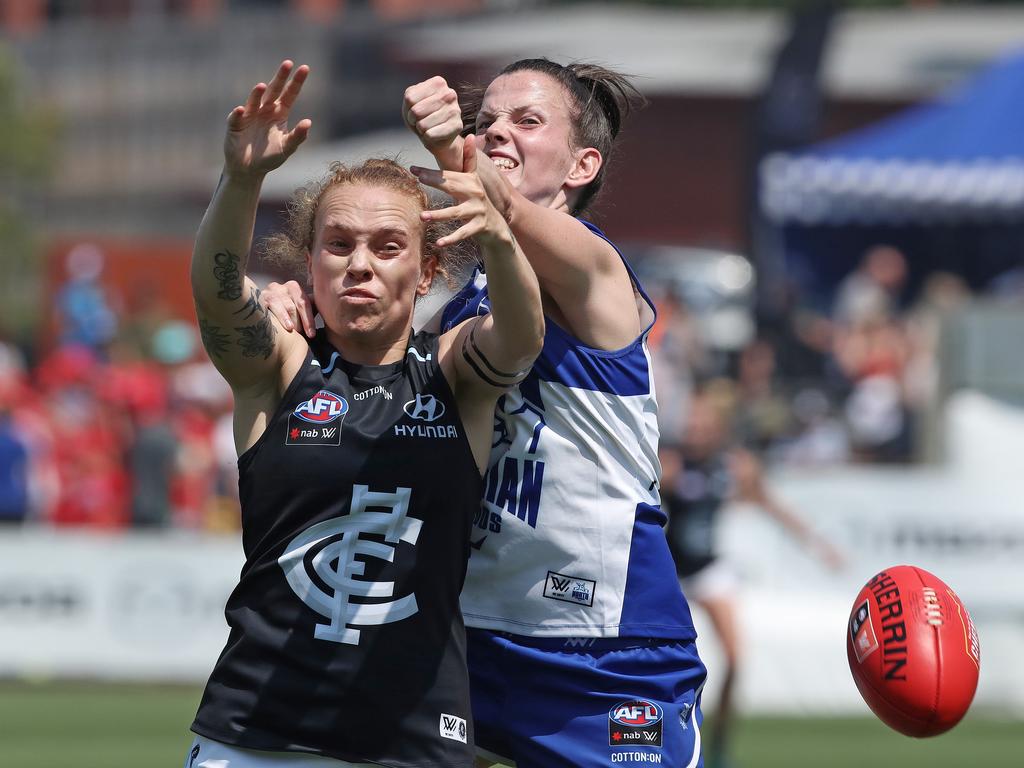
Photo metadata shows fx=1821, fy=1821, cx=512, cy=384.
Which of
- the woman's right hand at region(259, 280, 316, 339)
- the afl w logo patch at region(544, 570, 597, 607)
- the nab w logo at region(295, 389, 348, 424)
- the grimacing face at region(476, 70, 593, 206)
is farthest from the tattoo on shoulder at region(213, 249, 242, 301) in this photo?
the afl w logo patch at region(544, 570, 597, 607)

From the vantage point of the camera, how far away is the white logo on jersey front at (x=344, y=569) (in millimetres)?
3912

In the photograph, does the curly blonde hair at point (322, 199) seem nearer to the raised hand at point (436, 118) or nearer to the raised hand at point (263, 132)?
the raised hand at point (436, 118)

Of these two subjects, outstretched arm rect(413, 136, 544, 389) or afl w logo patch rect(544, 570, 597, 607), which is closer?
outstretched arm rect(413, 136, 544, 389)

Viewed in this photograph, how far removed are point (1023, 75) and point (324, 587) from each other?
50.9 ft

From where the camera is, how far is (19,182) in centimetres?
3366

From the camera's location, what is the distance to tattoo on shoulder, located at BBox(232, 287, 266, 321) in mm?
3875

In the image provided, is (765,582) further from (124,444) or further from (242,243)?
(242,243)

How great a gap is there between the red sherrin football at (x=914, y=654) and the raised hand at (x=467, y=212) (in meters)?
1.70

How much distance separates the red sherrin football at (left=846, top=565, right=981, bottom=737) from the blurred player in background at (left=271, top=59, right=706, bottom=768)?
0.52m

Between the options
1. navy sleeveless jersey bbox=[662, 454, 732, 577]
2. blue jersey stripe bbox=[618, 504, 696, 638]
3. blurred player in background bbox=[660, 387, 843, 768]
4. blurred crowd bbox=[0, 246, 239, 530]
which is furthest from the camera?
blurred crowd bbox=[0, 246, 239, 530]

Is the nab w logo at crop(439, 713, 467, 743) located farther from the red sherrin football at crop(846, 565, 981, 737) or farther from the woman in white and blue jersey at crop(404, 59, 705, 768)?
the red sherrin football at crop(846, 565, 981, 737)

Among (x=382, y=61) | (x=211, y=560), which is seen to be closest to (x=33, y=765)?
(x=211, y=560)

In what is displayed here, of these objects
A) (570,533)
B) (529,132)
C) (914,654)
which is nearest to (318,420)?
(570,533)

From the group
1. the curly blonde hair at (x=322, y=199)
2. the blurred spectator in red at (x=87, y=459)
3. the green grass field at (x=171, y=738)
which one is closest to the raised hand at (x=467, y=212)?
the curly blonde hair at (x=322, y=199)
